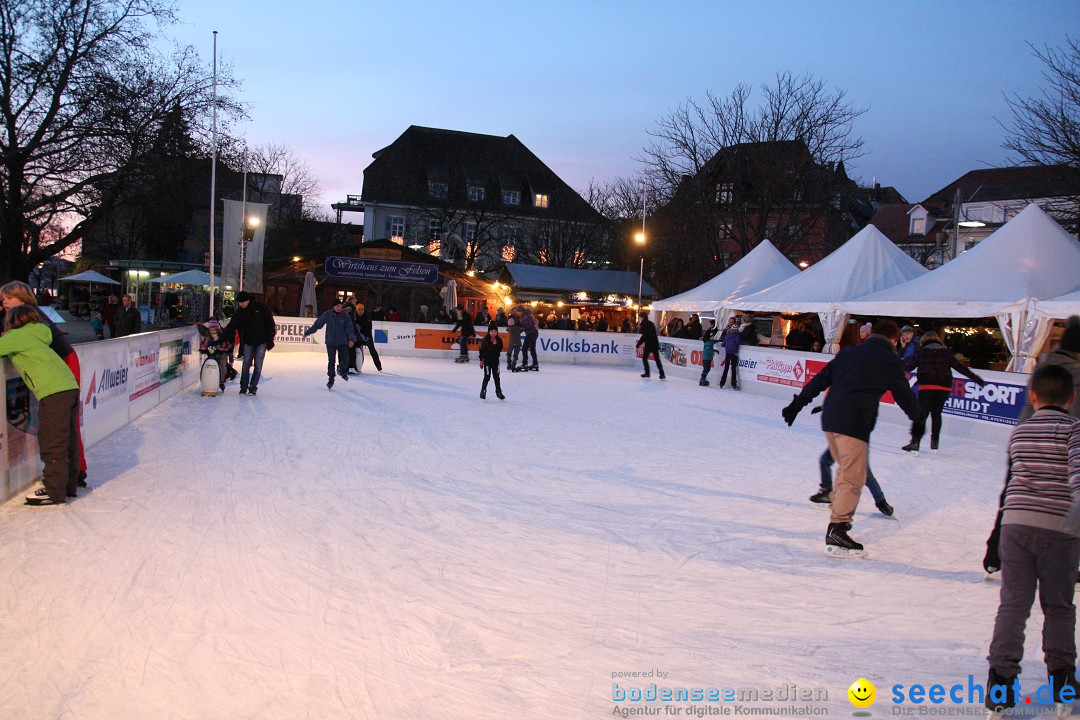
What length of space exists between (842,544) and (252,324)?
998cm

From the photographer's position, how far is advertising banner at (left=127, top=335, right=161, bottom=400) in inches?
391

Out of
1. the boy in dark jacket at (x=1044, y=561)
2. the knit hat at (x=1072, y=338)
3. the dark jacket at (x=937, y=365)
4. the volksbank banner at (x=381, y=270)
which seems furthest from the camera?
the volksbank banner at (x=381, y=270)

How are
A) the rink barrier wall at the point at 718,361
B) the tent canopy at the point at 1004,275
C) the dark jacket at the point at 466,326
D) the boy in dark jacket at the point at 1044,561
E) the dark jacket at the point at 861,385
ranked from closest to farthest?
the boy in dark jacket at the point at 1044,561
the dark jacket at the point at 861,385
the rink barrier wall at the point at 718,361
the tent canopy at the point at 1004,275
the dark jacket at the point at 466,326

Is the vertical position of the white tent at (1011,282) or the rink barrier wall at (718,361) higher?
the white tent at (1011,282)

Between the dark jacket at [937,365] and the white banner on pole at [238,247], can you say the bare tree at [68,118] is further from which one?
the dark jacket at [937,365]

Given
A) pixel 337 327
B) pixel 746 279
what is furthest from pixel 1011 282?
pixel 337 327

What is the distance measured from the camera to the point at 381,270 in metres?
30.5

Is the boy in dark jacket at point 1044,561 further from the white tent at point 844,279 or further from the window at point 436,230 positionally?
the window at point 436,230

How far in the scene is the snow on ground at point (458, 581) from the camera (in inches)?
131

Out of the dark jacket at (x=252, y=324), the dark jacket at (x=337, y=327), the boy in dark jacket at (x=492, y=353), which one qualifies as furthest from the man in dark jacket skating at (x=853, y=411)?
the dark jacket at (x=337, y=327)

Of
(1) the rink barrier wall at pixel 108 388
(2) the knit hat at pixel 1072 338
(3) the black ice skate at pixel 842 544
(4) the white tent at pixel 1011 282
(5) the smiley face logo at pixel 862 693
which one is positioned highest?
(4) the white tent at pixel 1011 282

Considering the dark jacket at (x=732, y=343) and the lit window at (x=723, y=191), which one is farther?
the lit window at (x=723, y=191)

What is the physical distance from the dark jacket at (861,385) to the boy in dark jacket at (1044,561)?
2039mm

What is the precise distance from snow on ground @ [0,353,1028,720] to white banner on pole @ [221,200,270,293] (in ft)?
44.1
